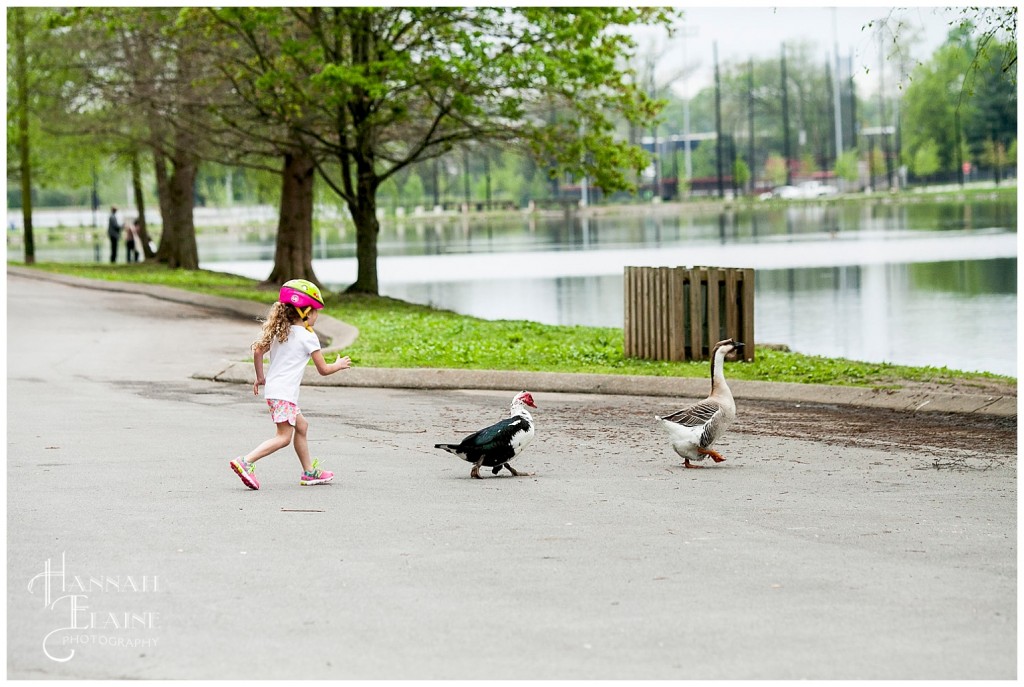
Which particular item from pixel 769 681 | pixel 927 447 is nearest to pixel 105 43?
pixel 927 447

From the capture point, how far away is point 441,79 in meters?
25.2

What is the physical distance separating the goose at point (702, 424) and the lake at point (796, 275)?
→ 10.4 meters

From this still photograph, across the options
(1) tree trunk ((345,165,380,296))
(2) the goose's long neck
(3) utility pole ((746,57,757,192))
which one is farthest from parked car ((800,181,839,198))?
(2) the goose's long neck

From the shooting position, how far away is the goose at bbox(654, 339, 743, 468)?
10039mm

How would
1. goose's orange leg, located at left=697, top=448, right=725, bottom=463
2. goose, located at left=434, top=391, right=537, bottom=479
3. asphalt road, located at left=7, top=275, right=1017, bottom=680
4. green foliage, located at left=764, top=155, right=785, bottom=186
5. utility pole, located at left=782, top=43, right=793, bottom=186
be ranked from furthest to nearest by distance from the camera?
green foliage, located at left=764, top=155, right=785, bottom=186
utility pole, located at left=782, top=43, right=793, bottom=186
goose's orange leg, located at left=697, top=448, right=725, bottom=463
goose, located at left=434, top=391, right=537, bottom=479
asphalt road, located at left=7, top=275, right=1017, bottom=680

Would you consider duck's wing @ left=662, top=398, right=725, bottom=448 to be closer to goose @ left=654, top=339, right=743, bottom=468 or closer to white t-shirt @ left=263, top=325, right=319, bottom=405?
goose @ left=654, top=339, right=743, bottom=468

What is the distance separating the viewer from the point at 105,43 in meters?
32.7

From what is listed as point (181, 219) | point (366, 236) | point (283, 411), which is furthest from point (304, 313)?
point (181, 219)

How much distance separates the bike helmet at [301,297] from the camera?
9375 millimetres

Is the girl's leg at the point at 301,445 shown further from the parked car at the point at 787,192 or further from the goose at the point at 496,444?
the parked car at the point at 787,192

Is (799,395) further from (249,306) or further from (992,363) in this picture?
(249,306)

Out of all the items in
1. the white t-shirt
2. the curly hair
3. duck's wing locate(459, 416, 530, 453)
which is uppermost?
the curly hair

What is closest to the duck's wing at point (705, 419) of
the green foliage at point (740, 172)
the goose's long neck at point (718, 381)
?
the goose's long neck at point (718, 381)

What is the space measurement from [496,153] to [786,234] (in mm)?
36996
